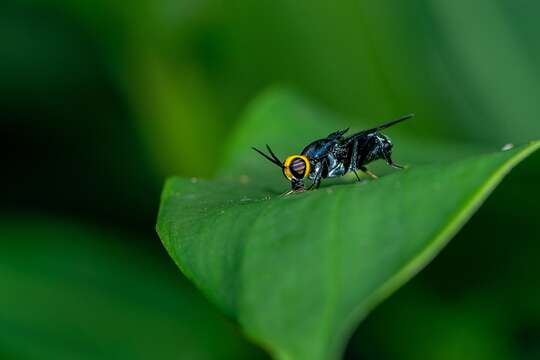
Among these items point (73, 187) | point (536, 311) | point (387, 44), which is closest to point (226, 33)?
point (387, 44)

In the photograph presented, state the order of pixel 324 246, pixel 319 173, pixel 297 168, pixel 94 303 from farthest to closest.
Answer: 1. pixel 94 303
2. pixel 319 173
3. pixel 297 168
4. pixel 324 246

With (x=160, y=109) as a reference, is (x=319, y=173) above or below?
below

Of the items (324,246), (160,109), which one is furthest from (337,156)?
(160,109)

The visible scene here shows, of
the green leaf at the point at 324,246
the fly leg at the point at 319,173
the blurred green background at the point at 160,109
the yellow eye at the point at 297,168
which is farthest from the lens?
the blurred green background at the point at 160,109

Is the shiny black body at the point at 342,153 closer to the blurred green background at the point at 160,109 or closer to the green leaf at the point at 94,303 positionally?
the blurred green background at the point at 160,109

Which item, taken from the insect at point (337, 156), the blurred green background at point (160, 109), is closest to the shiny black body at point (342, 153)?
the insect at point (337, 156)

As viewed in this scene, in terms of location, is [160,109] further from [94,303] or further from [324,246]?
[324,246]

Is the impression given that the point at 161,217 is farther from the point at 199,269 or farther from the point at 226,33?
the point at 226,33
